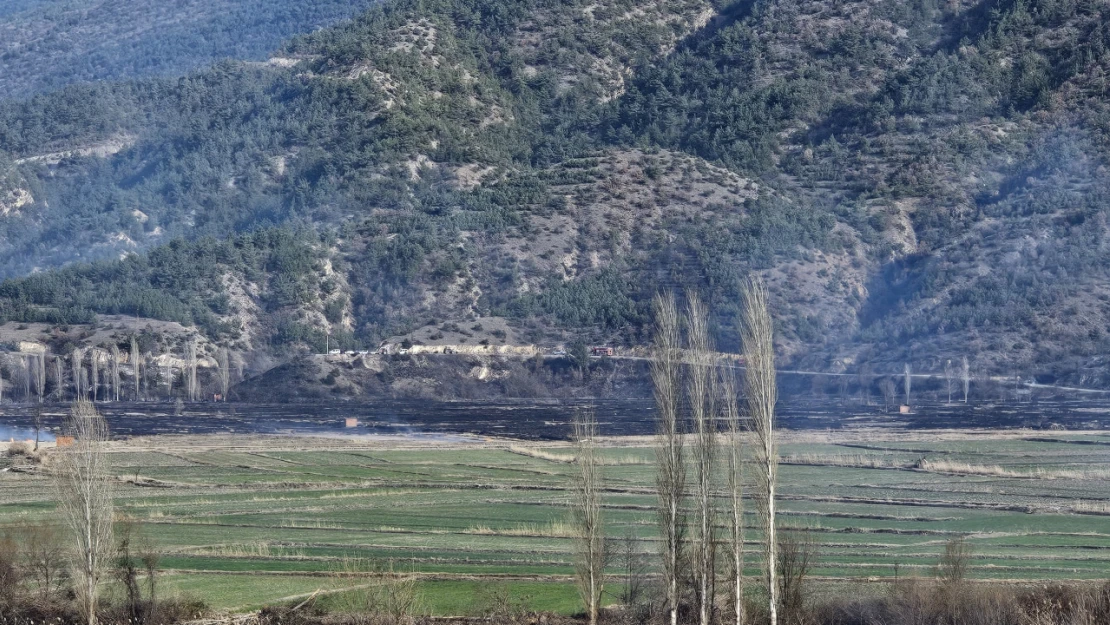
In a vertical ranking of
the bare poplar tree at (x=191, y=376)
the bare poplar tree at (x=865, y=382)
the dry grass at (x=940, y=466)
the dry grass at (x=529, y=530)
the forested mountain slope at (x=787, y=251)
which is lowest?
the dry grass at (x=529, y=530)

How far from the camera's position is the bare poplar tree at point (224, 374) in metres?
150

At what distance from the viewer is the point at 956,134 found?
192m

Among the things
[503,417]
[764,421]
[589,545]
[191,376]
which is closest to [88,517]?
[589,545]

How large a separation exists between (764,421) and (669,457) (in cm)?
307

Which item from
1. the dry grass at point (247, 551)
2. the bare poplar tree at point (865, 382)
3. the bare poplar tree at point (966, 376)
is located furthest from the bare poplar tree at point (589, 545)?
the bare poplar tree at point (966, 376)

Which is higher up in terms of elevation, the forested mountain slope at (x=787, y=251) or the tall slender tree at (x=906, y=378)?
the forested mountain slope at (x=787, y=251)

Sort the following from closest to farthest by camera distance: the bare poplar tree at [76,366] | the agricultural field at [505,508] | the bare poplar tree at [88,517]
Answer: the bare poplar tree at [88,517] → the agricultural field at [505,508] → the bare poplar tree at [76,366]

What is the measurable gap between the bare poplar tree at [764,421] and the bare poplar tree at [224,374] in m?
107

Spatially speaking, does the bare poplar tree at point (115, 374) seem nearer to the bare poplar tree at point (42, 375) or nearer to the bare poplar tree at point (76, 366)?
the bare poplar tree at point (76, 366)

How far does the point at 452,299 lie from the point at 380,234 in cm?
1689

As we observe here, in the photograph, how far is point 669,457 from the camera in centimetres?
4688

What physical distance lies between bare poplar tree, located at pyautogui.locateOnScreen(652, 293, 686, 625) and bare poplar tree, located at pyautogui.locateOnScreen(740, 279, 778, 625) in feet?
6.90

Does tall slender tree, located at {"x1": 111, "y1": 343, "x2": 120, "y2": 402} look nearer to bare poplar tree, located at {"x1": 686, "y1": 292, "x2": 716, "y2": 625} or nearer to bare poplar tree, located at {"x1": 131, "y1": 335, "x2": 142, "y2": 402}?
bare poplar tree, located at {"x1": 131, "y1": 335, "x2": 142, "y2": 402}

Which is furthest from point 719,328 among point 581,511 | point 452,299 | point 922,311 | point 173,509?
point 581,511
